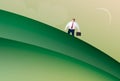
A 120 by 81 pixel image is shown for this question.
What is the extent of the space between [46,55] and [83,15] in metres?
0.37

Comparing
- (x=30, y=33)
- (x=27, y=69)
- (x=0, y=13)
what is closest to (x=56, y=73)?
(x=27, y=69)

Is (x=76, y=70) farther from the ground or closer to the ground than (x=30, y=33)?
closer to the ground

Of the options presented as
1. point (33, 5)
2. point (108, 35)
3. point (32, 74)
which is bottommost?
point (32, 74)

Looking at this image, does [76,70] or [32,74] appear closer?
[32,74]

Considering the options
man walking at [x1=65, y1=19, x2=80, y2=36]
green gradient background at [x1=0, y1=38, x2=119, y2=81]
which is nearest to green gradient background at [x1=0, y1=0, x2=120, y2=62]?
man walking at [x1=65, y1=19, x2=80, y2=36]

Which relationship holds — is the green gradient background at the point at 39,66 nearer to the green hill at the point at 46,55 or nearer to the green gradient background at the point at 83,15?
the green hill at the point at 46,55

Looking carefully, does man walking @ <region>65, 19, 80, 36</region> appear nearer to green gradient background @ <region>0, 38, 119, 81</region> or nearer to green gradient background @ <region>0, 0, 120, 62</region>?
green gradient background @ <region>0, 0, 120, 62</region>

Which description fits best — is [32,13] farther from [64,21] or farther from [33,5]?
[64,21]

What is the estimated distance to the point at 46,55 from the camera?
57.4 inches

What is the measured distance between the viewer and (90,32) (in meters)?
1.35

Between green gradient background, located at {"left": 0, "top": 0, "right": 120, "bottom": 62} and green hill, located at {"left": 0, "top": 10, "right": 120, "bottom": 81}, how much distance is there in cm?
5

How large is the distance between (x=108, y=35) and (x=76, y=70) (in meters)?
0.32

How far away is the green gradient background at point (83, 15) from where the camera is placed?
1.30 meters

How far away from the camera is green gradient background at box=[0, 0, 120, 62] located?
1297 mm
